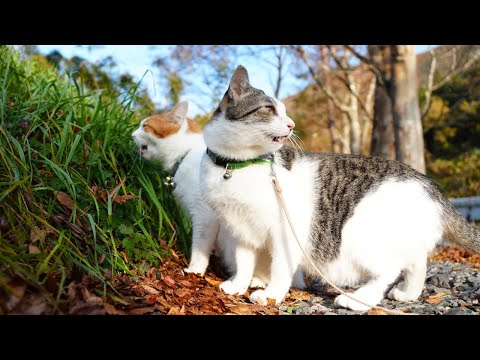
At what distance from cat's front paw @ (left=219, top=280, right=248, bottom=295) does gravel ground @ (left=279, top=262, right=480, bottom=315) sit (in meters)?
0.36

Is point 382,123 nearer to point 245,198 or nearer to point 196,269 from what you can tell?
point 196,269

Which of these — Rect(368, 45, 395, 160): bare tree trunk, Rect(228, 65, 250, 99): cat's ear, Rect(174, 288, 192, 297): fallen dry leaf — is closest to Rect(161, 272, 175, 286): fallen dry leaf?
Rect(174, 288, 192, 297): fallen dry leaf

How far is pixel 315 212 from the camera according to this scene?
8.89ft

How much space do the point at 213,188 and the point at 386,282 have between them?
1.19m

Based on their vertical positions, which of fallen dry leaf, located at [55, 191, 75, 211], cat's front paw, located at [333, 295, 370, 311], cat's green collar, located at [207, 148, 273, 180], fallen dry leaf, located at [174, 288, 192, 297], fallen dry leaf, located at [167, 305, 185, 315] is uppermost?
cat's green collar, located at [207, 148, 273, 180]

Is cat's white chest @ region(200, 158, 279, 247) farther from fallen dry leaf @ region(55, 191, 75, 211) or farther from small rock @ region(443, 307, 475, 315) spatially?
small rock @ region(443, 307, 475, 315)

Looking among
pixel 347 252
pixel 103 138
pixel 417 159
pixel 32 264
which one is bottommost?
pixel 32 264

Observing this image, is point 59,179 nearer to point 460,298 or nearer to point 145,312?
point 145,312

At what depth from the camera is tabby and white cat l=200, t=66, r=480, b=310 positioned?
8.09ft

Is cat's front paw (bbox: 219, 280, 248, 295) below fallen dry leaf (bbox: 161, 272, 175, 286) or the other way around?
the other way around

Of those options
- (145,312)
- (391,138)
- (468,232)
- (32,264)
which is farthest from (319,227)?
(391,138)

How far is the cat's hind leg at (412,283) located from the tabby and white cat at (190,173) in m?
0.68

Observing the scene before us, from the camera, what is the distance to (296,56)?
29.8 ft

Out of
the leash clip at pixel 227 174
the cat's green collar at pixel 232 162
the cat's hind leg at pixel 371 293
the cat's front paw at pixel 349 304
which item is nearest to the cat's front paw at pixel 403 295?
the cat's hind leg at pixel 371 293
